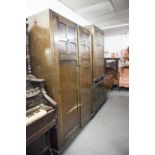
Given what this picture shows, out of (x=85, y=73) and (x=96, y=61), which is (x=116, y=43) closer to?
(x=96, y=61)

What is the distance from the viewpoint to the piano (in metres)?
1.36

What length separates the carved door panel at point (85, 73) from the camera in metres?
2.38

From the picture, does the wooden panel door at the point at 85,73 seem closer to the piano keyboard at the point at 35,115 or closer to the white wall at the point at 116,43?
the piano keyboard at the point at 35,115

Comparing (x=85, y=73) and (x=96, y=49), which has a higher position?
(x=96, y=49)

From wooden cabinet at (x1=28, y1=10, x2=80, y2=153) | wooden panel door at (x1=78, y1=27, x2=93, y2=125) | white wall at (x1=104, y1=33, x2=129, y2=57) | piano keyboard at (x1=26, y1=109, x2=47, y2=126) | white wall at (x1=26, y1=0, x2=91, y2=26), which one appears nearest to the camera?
piano keyboard at (x1=26, y1=109, x2=47, y2=126)

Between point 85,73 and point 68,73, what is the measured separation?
0.66 m

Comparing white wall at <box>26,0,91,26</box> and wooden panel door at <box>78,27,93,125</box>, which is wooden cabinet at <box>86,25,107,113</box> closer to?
wooden panel door at <box>78,27,93,125</box>

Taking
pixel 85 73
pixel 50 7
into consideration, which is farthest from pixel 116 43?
pixel 50 7

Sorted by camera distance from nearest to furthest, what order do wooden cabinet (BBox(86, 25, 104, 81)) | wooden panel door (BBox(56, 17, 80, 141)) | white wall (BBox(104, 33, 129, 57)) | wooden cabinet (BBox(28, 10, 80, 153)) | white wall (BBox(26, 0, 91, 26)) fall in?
wooden cabinet (BBox(28, 10, 80, 153)) < wooden panel door (BBox(56, 17, 80, 141)) < white wall (BBox(26, 0, 91, 26)) < wooden cabinet (BBox(86, 25, 104, 81)) < white wall (BBox(104, 33, 129, 57))

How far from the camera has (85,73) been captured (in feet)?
8.41

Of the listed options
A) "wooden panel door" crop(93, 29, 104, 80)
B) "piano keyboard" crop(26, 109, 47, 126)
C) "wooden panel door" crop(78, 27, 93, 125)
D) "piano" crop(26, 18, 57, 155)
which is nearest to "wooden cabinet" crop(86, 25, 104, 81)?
"wooden panel door" crop(93, 29, 104, 80)

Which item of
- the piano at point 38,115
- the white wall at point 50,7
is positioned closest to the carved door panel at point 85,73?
the white wall at point 50,7

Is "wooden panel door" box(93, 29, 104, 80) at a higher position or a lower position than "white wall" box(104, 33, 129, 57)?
lower
